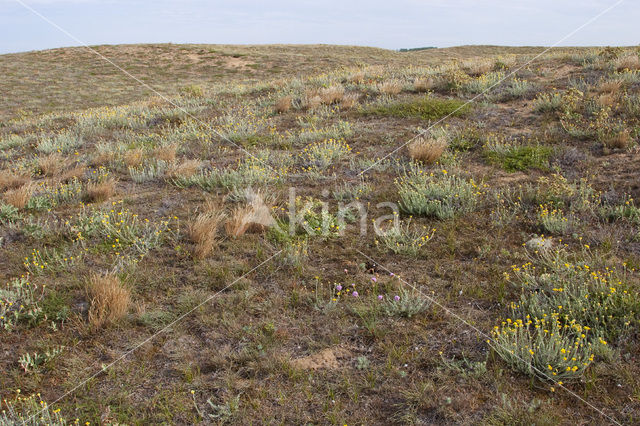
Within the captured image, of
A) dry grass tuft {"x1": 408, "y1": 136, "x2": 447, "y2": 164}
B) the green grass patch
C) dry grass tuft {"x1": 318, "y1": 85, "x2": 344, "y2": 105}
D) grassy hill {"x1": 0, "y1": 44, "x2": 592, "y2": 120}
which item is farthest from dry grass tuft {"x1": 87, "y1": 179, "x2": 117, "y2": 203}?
grassy hill {"x1": 0, "y1": 44, "x2": 592, "y2": 120}

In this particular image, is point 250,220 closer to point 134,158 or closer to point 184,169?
point 184,169

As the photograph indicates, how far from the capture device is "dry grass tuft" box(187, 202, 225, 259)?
15.1 feet

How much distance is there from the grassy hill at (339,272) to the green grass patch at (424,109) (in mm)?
91

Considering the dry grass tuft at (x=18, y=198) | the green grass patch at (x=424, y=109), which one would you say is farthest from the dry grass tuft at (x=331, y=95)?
the dry grass tuft at (x=18, y=198)

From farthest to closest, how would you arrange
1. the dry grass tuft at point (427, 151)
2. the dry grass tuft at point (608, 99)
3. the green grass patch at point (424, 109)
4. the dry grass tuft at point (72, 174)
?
the green grass patch at point (424, 109), the dry grass tuft at point (608, 99), the dry grass tuft at point (72, 174), the dry grass tuft at point (427, 151)

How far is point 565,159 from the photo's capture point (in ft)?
20.9

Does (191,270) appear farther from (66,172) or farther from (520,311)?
(66,172)

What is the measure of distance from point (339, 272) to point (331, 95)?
7.87m

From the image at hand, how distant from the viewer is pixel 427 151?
6.82 m

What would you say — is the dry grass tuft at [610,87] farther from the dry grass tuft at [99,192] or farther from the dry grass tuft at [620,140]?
the dry grass tuft at [99,192]

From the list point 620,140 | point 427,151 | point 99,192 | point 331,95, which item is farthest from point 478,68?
point 99,192

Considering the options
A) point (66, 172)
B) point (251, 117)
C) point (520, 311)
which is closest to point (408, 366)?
point (520, 311)

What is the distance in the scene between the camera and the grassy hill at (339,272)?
9.57ft

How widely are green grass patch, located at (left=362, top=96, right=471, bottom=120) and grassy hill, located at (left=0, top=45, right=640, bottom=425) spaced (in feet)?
0.30
